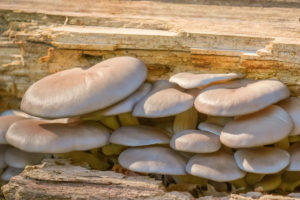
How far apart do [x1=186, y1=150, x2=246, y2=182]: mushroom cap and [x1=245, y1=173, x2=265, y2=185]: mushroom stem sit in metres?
0.18

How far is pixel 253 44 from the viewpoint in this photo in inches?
125

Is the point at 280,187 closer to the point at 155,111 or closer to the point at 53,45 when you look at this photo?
the point at 155,111

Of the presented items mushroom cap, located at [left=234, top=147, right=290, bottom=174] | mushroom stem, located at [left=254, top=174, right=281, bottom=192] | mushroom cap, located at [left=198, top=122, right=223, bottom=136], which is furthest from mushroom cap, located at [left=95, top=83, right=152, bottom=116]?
mushroom stem, located at [left=254, top=174, right=281, bottom=192]

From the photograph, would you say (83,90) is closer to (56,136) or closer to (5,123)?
(56,136)

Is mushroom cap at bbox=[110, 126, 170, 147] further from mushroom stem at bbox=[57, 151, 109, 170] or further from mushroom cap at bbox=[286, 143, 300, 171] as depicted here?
mushroom cap at bbox=[286, 143, 300, 171]

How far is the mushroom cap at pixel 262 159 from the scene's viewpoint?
2.67 meters

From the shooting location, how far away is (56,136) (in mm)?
2914

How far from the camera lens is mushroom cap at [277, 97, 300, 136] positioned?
2771mm

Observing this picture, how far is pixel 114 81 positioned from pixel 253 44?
4.12 ft

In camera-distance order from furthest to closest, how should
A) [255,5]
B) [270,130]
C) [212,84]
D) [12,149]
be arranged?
[255,5] < [12,149] < [212,84] < [270,130]

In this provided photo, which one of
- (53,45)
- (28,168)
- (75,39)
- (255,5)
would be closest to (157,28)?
(75,39)

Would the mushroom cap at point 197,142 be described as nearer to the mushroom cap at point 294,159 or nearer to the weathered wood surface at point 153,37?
the mushroom cap at point 294,159

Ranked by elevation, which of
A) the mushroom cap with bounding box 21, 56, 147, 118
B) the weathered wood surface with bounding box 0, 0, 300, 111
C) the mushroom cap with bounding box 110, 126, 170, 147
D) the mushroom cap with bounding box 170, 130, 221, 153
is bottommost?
the mushroom cap with bounding box 110, 126, 170, 147

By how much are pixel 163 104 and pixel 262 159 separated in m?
0.85
